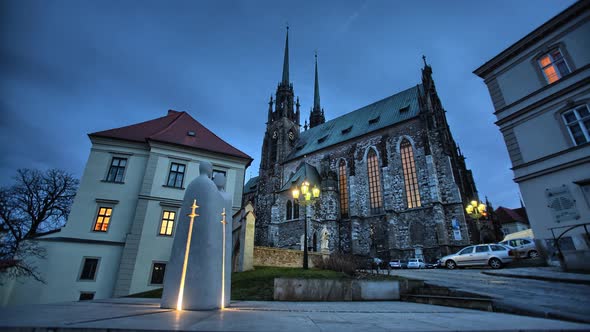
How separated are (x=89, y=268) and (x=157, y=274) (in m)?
3.35

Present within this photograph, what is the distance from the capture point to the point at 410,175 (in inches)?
1018

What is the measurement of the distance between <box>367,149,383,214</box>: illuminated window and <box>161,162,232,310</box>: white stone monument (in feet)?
80.2

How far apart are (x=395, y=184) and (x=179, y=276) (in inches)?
992

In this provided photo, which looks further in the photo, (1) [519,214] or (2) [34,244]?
(1) [519,214]

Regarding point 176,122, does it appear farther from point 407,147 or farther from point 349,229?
point 407,147

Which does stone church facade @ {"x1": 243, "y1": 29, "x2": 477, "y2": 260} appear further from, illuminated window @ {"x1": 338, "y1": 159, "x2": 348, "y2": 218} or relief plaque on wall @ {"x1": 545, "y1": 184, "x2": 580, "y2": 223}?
relief plaque on wall @ {"x1": 545, "y1": 184, "x2": 580, "y2": 223}

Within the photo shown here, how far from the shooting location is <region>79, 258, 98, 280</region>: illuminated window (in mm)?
12906

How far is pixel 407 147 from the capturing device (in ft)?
88.9

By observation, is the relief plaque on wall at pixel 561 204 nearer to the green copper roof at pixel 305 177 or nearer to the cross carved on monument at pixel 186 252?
the cross carved on monument at pixel 186 252

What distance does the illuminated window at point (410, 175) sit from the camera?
981 inches

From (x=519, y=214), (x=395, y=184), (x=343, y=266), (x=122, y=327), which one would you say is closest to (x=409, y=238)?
(x=395, y=184)

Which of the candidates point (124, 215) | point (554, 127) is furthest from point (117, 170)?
point (554, 127)

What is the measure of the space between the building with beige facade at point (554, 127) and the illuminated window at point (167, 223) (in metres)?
18.1

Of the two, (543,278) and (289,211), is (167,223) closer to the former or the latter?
(289,211)
